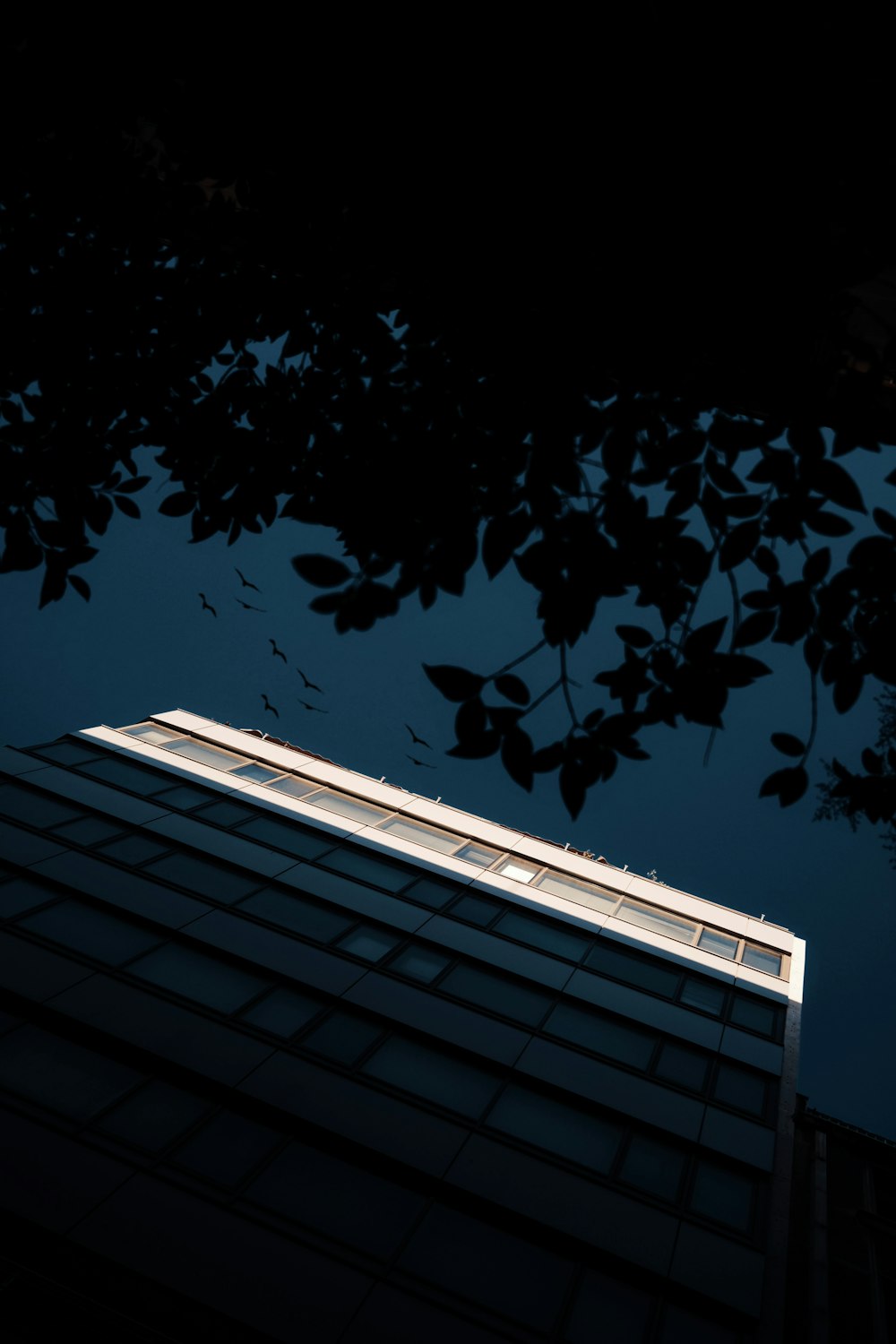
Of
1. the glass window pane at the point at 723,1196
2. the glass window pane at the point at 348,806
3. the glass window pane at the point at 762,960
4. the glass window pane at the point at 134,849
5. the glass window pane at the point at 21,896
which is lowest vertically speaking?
the glass window pane at the point at 723,1196

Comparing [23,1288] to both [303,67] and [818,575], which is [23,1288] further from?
[303,67]

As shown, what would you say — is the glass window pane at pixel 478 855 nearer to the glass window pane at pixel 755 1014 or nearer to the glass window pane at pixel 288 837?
the glass window pane at pixel 288 837

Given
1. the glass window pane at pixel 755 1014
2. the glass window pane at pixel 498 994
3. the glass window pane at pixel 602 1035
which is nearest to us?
the glass window pane at pixel 602 1035

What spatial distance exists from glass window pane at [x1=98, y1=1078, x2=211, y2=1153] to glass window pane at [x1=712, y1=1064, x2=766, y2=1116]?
325 inches

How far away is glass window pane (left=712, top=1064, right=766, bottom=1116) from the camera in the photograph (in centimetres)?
1296

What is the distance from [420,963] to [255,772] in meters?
7.46

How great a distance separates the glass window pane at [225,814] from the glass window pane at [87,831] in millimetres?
1776

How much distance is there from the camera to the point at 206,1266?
853 centimetres

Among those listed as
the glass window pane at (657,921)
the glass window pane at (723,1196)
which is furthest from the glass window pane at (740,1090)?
the glass window pane at (657,921)

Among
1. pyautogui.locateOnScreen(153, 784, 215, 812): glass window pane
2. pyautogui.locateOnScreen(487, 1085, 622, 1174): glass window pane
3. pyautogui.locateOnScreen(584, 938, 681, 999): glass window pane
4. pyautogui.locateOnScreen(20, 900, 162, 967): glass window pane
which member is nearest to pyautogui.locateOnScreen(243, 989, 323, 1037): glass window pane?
pyautogui.locateOnScreen(20, 900, 162, 967): glass window pane

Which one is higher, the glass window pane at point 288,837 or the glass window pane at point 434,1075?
the glass window pane at point 288,837

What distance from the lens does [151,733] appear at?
20266 mm

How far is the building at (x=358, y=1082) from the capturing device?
8703mm

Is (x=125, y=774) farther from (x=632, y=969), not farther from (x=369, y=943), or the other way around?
(x=632, y=969)
